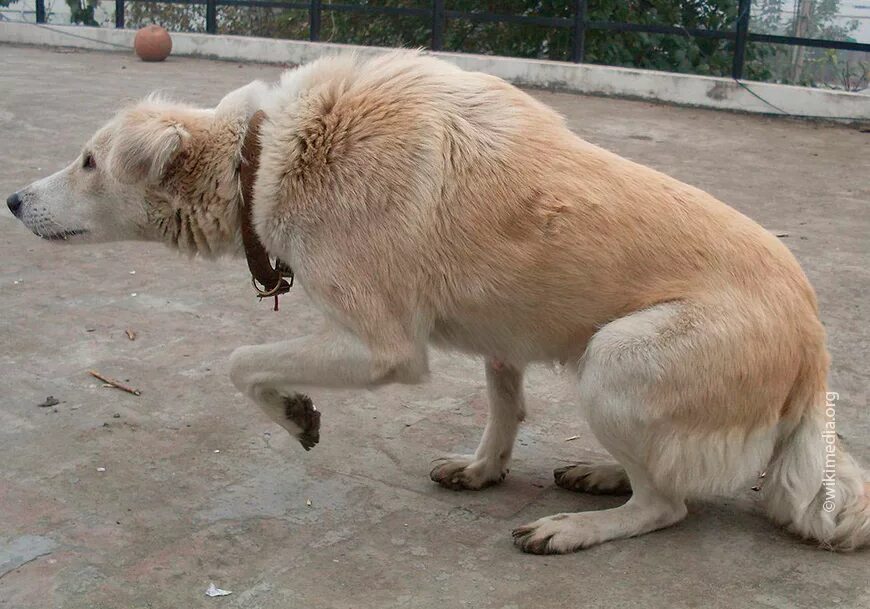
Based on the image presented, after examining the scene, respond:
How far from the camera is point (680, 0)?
1413 cm

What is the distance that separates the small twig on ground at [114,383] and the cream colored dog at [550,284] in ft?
3.33

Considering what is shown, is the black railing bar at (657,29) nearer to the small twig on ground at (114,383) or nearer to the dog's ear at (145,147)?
the small twig on ground at (114,383)

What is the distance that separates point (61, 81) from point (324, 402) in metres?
9.41

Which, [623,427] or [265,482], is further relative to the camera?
[265,482]

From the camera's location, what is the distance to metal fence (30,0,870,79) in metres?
12.0

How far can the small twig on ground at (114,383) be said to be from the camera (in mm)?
4381

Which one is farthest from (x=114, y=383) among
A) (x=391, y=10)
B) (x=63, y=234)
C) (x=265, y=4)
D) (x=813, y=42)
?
(x=265, y=4)

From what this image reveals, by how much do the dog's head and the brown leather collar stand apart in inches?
2.0

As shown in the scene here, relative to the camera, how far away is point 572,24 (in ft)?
43.4

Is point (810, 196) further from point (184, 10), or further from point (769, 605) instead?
point (184, 10)

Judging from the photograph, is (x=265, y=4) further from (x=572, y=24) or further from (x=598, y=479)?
(x=598, y=479)

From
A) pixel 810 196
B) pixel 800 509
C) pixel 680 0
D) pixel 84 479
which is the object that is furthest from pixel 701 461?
pixel 680 0

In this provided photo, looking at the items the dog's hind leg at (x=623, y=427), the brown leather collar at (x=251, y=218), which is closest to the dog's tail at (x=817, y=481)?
the dog's hind leg at (x=623, y=427)

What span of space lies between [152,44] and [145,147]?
12.2 m
